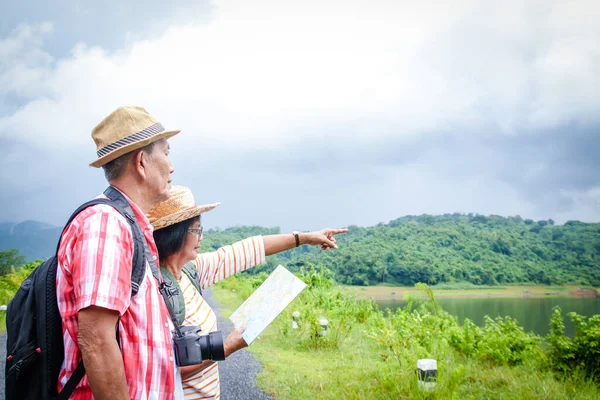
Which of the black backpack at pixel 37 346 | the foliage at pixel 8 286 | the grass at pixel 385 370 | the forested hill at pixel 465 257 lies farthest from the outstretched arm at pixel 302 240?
the forested hill at pixel 465 257

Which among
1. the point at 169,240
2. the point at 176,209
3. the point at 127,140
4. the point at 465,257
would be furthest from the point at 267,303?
the point at 465,257

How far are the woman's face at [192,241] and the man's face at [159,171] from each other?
448 millimetres

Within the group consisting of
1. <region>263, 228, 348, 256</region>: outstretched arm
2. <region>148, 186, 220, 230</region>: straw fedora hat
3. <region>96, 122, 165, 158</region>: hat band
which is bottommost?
<region>263, 228, 348, 256</region>: outstretched arm

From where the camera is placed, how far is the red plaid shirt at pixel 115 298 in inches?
50.1

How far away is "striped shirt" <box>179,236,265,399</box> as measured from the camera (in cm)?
206

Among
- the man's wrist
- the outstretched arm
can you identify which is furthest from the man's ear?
the man's wrist

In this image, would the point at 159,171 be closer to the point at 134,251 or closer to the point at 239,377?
the point at 134,251

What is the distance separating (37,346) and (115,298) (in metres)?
A: 0.31

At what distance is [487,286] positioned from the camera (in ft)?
84.6

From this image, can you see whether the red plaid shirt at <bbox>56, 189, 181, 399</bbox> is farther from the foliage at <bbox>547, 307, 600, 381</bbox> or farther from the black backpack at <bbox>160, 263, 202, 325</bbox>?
the foliage at <bbox>547, 307, 600, 381</bbox>

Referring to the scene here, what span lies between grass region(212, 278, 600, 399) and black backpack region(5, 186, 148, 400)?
357 cm

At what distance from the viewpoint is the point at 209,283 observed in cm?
255

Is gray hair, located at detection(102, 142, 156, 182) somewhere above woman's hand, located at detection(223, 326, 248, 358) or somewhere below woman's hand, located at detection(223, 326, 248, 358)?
above

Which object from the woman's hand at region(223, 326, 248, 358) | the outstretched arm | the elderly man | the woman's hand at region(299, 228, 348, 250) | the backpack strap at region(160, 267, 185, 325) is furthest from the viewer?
the woman's hand at region(299, 228, 348, 250)
